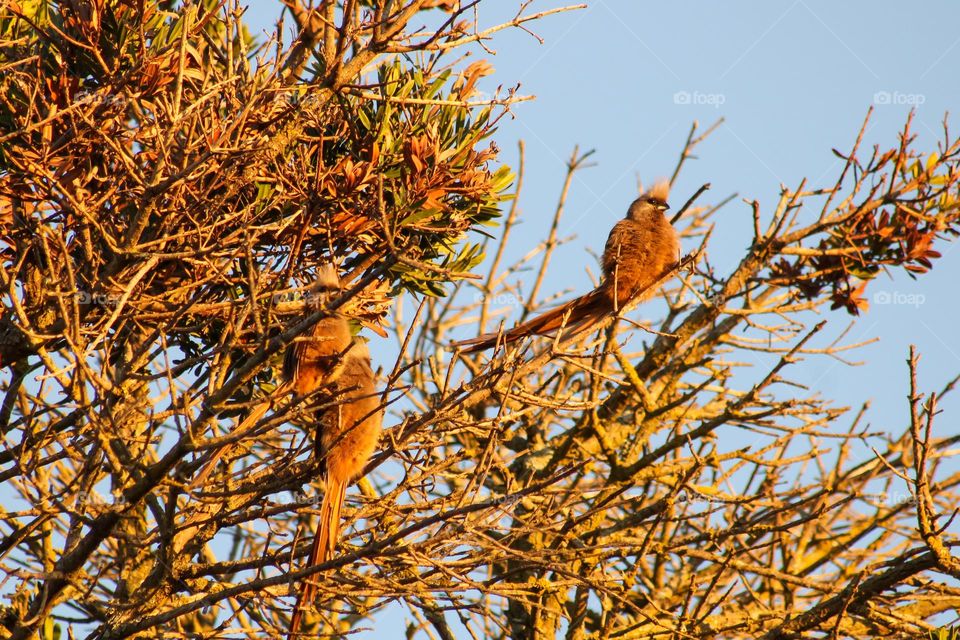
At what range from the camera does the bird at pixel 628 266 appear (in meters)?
4.43

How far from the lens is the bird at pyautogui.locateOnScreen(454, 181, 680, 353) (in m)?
4.43

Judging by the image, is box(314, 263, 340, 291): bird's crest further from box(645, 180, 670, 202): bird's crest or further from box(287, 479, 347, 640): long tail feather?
box(645, 180, 670, 202): bird's crest

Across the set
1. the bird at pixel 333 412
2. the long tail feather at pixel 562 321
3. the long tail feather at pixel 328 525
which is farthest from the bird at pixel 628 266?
the long tail feather at pixel 328 525

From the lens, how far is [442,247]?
4285 mm

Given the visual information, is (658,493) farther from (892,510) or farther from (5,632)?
(5,632)

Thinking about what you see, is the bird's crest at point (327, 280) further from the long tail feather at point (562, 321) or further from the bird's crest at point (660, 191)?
the bird's crest at point (660, 191)

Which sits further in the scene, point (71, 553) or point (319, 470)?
point (319, 470)

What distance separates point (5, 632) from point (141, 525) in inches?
44.0

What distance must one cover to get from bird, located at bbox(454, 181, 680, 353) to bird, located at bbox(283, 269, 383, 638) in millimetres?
780

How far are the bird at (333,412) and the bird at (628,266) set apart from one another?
0.78 metres

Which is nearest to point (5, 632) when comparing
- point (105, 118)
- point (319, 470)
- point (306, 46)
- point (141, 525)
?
point (141, 525)

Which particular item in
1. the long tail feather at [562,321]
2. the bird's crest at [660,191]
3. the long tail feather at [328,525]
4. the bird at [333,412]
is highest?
the bird's crest at [660,191]

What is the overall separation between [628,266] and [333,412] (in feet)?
5.81

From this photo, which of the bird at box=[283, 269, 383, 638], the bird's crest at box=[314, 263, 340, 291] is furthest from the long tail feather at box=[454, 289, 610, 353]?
the bird's crest at box=[314, 263, 340, 291]
